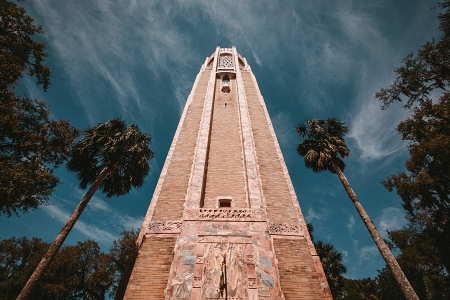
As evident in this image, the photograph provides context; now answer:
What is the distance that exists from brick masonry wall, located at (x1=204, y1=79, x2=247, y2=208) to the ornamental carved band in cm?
164

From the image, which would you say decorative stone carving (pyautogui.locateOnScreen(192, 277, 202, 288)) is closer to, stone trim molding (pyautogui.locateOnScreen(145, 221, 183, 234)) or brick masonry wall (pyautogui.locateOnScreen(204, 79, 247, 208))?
stone trim molding (pyautogui.locateOnScreen(145, 221, 183, 234))

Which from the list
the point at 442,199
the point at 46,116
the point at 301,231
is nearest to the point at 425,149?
the point at 442,199

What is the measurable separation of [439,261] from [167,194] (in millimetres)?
21616

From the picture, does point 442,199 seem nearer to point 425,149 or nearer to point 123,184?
point 425,149

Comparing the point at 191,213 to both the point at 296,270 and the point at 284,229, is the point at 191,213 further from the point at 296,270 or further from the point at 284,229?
the point at 296,270

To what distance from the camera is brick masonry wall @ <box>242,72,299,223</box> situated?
38.5ft

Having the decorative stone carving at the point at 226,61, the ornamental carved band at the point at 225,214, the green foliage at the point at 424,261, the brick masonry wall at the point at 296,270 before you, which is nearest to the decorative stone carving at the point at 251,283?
the brick masonry wall at the point at 296,270

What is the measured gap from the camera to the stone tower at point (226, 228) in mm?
8484

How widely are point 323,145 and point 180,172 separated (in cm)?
1012

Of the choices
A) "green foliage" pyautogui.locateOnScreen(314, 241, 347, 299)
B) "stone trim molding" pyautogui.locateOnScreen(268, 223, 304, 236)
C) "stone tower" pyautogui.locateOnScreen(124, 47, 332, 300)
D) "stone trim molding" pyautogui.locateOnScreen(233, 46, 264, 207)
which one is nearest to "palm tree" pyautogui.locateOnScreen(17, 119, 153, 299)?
"stone tower" pyautogui.locateOnScreen(124, 47, 332, 300)

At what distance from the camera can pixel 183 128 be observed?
17641mm

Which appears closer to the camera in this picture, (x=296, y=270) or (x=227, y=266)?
(x=227, y=266)

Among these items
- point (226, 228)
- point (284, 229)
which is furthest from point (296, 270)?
point (226, 228)

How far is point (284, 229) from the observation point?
10930 mm
